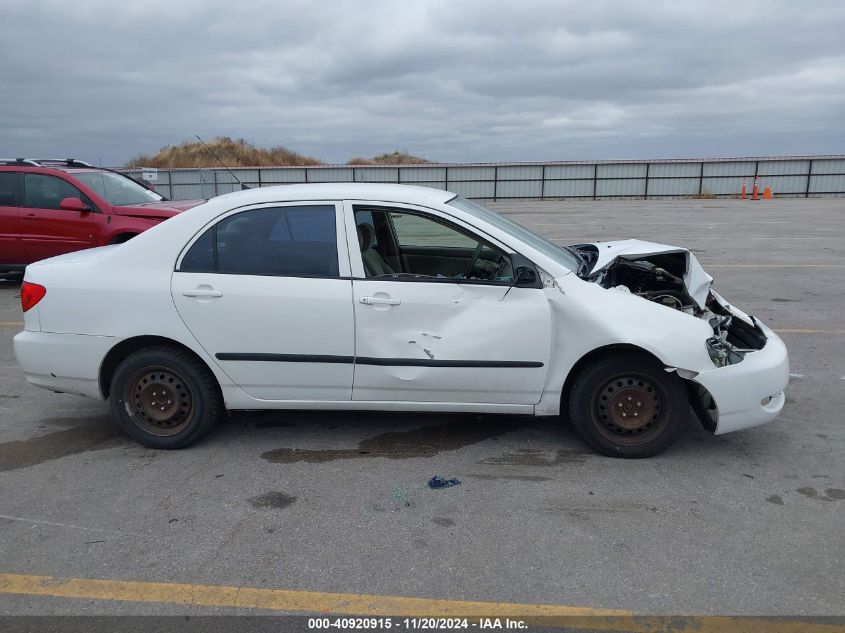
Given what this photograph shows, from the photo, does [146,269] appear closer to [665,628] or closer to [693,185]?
[665,628]

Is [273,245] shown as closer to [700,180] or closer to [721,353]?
[721,353]

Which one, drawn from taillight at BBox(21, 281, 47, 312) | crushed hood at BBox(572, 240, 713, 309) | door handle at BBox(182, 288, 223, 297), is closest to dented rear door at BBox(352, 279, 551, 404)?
crushed hood at BBox(572, 240, 713, 309)

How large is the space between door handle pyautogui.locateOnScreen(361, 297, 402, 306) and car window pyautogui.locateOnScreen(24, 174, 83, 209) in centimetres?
720

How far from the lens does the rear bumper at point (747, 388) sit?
12.7 feet

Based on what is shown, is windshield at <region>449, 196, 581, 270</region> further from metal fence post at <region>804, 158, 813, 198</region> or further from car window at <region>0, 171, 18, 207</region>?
metal fence post at <region>804, 158, 813, 198</region>

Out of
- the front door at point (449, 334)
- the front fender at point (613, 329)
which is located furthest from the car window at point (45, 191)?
the front fender at point (613, 329)

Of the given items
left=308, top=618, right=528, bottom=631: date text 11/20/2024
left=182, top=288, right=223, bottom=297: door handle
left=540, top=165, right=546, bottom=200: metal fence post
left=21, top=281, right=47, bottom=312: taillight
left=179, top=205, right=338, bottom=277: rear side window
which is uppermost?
left=540, top=165, right=546, bottom=200: metal fence post

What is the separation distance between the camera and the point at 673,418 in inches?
158

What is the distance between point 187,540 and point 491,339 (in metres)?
1.91

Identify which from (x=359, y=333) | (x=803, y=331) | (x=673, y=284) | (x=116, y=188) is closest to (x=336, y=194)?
(x=359, y=333)

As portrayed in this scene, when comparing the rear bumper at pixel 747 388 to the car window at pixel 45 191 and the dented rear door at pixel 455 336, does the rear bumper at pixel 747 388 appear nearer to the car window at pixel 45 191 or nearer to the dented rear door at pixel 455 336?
the dented rear door at pixel 455 336

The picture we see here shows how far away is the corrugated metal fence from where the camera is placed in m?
30.8

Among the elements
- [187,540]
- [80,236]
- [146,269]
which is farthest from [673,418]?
[80,236]

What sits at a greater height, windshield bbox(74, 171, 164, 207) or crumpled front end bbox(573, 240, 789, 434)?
windshield bbox(74, 171, 164, 207)
